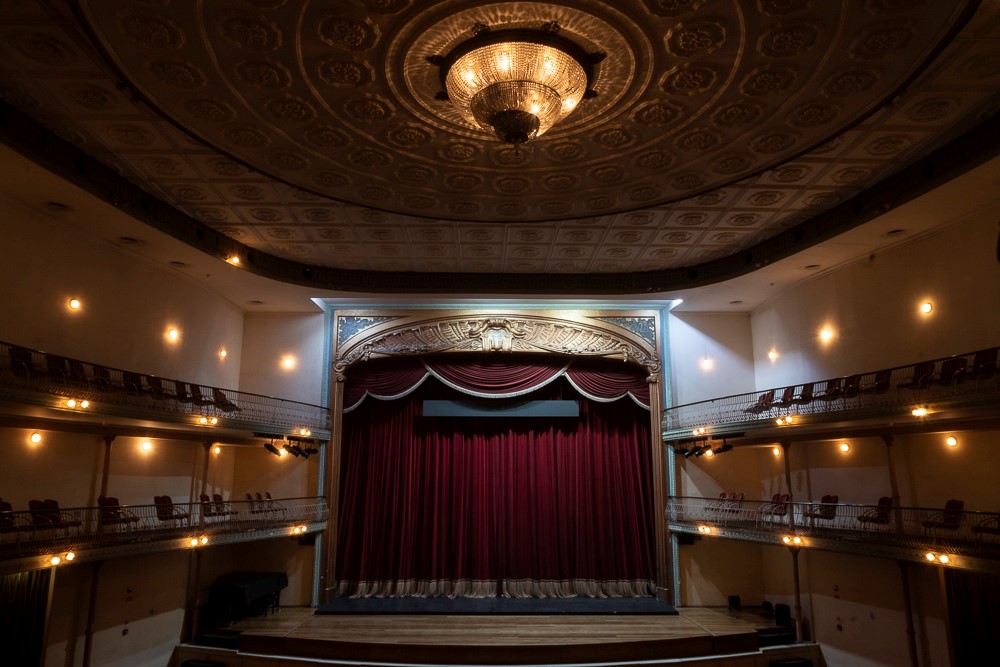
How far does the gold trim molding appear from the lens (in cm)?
1598

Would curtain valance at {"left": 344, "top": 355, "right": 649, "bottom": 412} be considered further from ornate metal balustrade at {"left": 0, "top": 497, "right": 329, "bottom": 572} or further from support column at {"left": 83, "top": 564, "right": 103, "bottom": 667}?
support column at {"left": 83, "top": 564, "right": 103, "bottom": 667}

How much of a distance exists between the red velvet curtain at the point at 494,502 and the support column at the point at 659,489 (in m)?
0.64

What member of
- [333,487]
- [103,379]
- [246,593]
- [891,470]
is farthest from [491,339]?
[891,470]

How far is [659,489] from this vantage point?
617 inches

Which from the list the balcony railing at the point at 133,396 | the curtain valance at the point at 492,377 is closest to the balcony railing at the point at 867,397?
the curtain valance at the point at 492,377

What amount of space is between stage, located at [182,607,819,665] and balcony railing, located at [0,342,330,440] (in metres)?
4.12

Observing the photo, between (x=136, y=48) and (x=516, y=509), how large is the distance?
1298cm

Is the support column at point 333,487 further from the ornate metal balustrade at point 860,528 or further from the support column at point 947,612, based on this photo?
the support column at point 947,612

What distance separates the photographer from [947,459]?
35.0ft

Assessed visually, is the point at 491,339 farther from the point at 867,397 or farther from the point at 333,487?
the point at 867,397

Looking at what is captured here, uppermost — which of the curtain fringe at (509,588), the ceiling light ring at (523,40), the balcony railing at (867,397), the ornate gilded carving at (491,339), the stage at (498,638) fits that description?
the ceiling light ring at (523,40)

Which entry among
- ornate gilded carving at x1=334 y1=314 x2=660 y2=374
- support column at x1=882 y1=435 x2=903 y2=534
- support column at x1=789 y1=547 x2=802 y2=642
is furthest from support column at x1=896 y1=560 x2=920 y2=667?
ornate gilded carving at x1=334 y1=314 x2=660 y2=374

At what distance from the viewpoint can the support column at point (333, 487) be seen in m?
15.0

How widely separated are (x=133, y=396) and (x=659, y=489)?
11.5 metres
